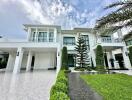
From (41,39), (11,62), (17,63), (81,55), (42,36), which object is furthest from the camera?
(42,36)

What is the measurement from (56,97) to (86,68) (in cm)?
1463

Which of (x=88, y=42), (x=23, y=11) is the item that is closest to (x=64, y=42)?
(x=88, y=42)

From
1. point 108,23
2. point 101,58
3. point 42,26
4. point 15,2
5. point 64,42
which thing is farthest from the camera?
point 64,42

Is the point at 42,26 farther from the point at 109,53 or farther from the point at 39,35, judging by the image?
the point at 109,53

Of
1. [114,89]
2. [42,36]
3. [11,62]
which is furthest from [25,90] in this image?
[11,62]

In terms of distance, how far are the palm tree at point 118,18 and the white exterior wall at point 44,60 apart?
49.1 ft

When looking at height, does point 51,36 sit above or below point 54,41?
above

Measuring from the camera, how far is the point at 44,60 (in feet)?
63.5

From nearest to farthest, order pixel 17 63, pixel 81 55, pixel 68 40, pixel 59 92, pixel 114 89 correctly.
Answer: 1. pixel 59 92
2. pixel 114 89
3. pixel 17 63
4. pixel 81 55
5. pixel 68 40

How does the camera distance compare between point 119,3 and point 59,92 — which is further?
A: point 119,3

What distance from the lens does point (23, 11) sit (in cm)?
1585

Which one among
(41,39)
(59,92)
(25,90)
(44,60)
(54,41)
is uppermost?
(41,39)

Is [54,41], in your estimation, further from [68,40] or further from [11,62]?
[11,62]

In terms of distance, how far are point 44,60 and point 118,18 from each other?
644 inches
